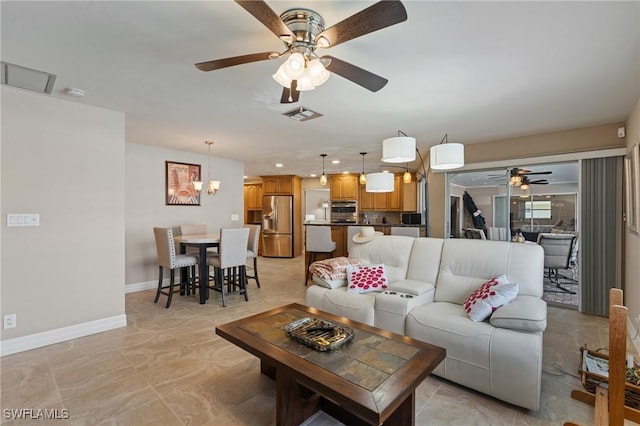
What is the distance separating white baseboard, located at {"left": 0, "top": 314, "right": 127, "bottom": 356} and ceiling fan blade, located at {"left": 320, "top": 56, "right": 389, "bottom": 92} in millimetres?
3567

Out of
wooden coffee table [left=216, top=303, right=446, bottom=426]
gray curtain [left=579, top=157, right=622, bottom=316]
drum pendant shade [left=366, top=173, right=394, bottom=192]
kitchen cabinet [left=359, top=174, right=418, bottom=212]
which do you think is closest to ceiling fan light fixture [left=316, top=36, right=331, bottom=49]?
wooden coffee table [left=216, top=303, right=446, bottom=426]

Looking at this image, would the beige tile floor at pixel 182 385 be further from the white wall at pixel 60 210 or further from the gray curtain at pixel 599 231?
the gray curtain at pixel 599 231

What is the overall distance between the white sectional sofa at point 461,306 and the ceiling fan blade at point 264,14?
2229 millimetres

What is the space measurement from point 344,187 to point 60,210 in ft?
20.6

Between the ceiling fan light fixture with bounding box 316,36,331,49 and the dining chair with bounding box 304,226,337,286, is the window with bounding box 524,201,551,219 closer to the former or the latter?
the dining chair with bounding box 304,226,337,286

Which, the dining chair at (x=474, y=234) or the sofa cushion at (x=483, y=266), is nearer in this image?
the sofa cushion at (x=483, y=266)

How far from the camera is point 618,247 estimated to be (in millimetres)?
3771

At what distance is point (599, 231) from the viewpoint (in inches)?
153

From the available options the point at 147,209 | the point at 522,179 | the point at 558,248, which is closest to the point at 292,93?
the point at 147,209

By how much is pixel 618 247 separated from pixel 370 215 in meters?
5.24

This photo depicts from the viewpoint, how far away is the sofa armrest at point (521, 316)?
2.01 m

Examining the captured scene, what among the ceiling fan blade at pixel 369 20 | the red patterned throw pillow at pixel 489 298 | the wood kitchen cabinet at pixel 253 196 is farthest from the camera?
the wood kitchen cabinet at pixel 253 196

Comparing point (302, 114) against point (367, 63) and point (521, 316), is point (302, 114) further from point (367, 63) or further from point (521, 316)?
point (521, 316)

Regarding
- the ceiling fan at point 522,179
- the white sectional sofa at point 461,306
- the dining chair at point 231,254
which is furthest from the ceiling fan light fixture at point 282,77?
the ceiling fan at point 522,179
